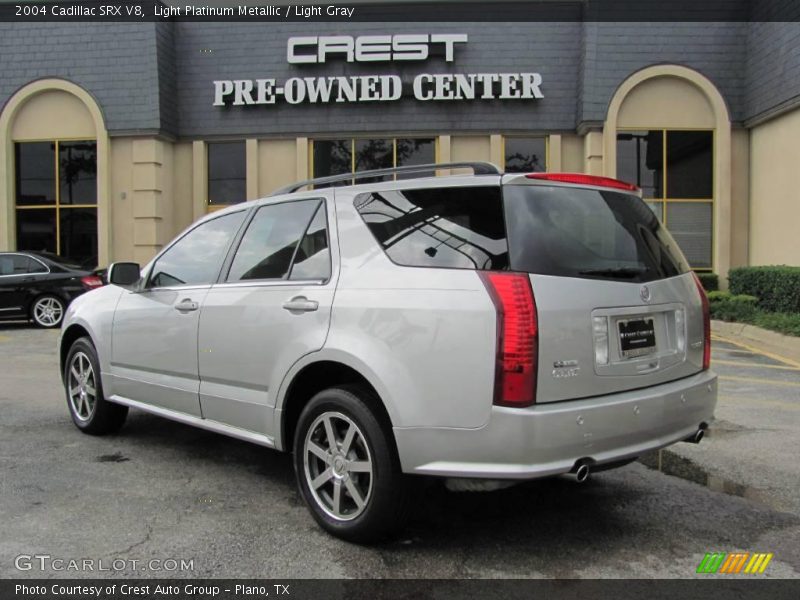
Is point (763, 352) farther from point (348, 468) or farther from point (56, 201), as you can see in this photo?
point (56, 201)

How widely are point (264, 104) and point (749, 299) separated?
1187cm

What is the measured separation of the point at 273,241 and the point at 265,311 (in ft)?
1.64

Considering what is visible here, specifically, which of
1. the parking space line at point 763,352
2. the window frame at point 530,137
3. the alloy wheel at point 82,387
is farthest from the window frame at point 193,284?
the window frame at point 530,137

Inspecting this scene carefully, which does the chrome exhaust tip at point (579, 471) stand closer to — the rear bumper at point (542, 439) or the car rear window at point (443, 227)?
the rear bumper at point (542, 439)

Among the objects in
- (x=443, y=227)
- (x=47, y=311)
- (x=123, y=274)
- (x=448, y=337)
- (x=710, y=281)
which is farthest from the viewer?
(x=710, y=281)

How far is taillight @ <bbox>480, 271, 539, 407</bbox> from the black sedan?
1233cm

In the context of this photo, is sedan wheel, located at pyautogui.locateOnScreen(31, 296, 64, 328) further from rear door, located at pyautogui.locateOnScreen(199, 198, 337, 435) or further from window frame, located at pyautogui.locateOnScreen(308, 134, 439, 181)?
rear door, located at pyautogui.locateOnScreen(199, 198, 337, 435)

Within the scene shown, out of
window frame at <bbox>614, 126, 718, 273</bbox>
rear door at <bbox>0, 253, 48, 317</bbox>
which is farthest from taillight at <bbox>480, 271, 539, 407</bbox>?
window frame at <bbox>614, 126, 718, 273</bbox>

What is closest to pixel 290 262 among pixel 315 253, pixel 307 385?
pixel 315 253

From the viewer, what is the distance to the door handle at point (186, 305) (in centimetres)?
445

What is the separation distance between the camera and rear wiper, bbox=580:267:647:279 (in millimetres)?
3282

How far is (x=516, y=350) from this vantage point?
297 centimetres

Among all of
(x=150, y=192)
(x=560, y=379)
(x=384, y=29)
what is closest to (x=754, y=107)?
(x=384, y=29)

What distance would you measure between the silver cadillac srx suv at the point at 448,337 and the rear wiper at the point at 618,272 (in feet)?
0.04
